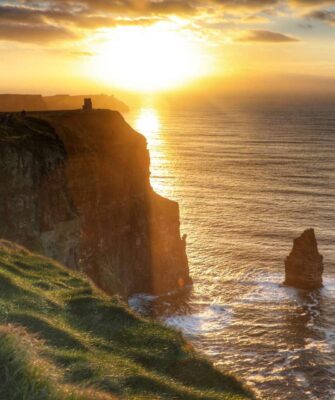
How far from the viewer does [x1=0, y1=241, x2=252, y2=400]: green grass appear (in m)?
10.1

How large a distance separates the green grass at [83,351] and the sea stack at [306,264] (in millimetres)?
44908

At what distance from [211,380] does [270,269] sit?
55.5 meters

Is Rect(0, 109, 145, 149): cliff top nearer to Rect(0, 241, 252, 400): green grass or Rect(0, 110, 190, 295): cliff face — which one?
Rect(0, 110, 190, 295): cliff face

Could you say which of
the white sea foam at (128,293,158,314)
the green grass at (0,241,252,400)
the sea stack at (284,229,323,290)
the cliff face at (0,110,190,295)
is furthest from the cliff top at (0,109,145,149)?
the green grass at (0,241,252,400)

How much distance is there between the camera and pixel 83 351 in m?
15.2

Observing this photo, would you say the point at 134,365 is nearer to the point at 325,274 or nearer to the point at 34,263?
the point at 34,263

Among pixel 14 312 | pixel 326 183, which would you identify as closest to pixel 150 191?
pixel 14 312

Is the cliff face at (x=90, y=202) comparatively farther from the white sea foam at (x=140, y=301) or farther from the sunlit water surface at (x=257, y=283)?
the sunlit water surface at (x=257, y=283)

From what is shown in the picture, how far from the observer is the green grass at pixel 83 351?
10.1m

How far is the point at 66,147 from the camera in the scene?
51094 mm

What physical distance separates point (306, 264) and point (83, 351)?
174 ft

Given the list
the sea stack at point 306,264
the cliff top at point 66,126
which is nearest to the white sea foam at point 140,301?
the sea stack at point 306,264

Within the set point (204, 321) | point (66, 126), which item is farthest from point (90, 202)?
point (204, 321)

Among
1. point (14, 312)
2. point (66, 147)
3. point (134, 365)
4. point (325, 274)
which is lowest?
point (325, 274)
